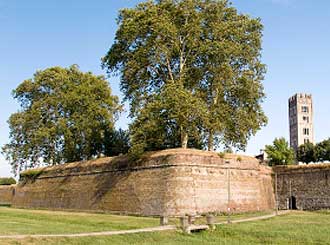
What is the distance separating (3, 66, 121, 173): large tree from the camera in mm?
42812

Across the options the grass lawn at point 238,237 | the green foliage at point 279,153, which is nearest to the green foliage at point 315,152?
the green foliage at point 279,153

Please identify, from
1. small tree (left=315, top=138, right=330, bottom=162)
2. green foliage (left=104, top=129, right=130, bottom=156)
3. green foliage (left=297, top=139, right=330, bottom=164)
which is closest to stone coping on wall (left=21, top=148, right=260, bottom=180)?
green foliage (left=104, top=129, right=130, bottom=156)

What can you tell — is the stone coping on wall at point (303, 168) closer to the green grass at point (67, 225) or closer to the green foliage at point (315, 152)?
the green grass at point (67, 225)

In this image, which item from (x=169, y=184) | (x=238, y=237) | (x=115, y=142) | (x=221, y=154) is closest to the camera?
(x=238, y=237)

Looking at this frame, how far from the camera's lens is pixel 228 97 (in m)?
33.3

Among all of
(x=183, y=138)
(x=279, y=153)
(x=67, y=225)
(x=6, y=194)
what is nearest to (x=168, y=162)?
(x=183, y=138)

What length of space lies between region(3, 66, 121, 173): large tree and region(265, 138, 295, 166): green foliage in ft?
47.3

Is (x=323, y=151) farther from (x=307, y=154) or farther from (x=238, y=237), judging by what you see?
(x=238, y=237)

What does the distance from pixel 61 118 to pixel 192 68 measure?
15343mm

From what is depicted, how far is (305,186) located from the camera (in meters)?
32.2

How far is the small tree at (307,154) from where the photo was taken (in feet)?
193

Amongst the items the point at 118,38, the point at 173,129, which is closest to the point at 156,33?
the point at 118,38

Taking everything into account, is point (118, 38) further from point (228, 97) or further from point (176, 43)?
point (228, 97)

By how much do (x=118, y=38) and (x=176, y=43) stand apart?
4.53 meters
